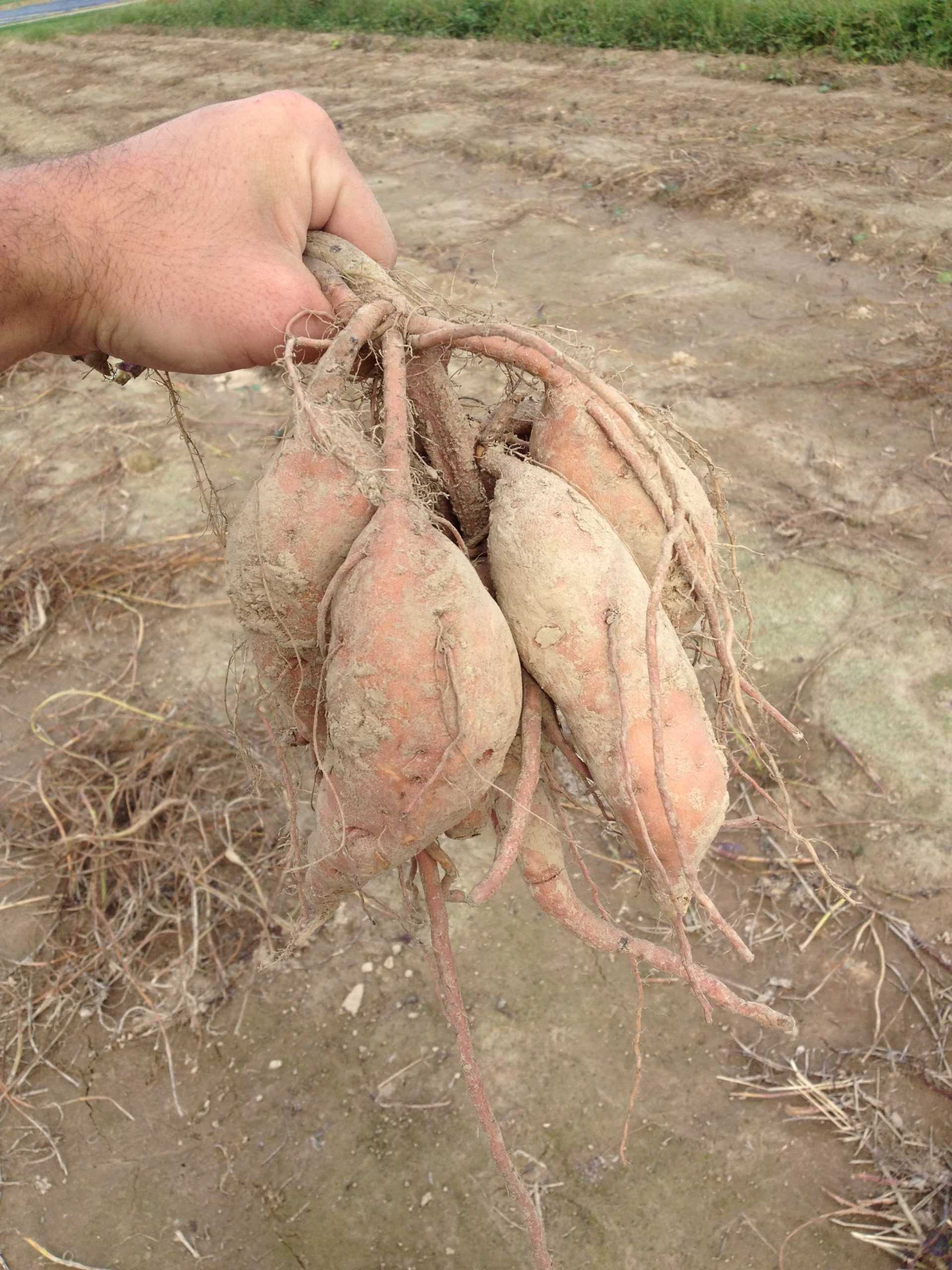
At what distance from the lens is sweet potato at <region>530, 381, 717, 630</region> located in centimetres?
147

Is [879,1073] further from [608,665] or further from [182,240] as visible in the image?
[182,240]

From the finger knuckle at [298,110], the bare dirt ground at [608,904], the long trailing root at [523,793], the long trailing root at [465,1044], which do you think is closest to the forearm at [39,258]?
the finger knuckle at [298,110]

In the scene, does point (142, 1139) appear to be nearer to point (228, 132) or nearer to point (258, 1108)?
point (258, 1108)

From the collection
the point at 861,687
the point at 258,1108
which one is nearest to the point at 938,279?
the point at 861,687

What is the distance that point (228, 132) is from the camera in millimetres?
1485

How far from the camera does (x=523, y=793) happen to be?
57.7 inches

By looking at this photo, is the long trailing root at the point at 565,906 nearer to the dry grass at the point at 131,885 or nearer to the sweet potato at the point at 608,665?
the sweet potato at the point at 608,665

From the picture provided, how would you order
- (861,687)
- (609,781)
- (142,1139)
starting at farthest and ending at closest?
(861,687) < (142,1139) < (609,781)

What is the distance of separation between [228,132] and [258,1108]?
2079 mm

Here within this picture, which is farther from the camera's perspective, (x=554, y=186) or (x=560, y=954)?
(x=554, y=186)

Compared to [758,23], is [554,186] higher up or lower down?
lower down

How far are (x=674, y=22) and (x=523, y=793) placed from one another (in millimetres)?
9526

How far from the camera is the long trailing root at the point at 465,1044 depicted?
149 centimetres

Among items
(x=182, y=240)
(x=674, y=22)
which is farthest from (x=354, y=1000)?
(x=674, y=22)
